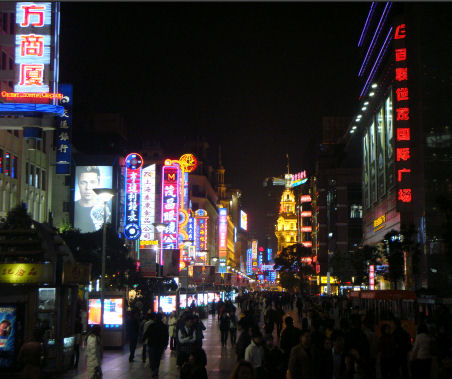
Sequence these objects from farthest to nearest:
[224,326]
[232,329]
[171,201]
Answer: [171,201], [232,329], [224,326]

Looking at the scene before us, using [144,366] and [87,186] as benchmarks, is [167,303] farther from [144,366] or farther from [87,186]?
[87,186]

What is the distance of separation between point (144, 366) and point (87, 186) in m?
54.5

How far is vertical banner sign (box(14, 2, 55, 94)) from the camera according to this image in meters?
33.0

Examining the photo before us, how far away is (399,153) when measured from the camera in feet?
202

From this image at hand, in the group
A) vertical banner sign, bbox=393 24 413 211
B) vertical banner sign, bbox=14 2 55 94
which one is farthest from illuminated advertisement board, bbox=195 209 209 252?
vertical banner sign, bbox=14 2 55 94

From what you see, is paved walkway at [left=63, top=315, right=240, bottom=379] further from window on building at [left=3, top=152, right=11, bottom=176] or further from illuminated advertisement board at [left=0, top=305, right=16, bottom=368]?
window on building at [left=3, top=152, right=11, bottom=176]

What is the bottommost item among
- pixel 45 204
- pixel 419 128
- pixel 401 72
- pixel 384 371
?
pixel 384 371

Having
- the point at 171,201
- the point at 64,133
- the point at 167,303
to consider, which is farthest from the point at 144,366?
the point at 171,201

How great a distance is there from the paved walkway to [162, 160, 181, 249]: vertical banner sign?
43.7 meters

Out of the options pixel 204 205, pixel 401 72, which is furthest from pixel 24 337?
pixel 204 205

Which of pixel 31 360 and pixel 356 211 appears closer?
pixel 31 360

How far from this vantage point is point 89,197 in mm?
75000

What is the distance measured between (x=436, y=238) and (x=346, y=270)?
3931 cm

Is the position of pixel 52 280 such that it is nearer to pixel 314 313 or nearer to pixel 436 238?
pixel 314 313
